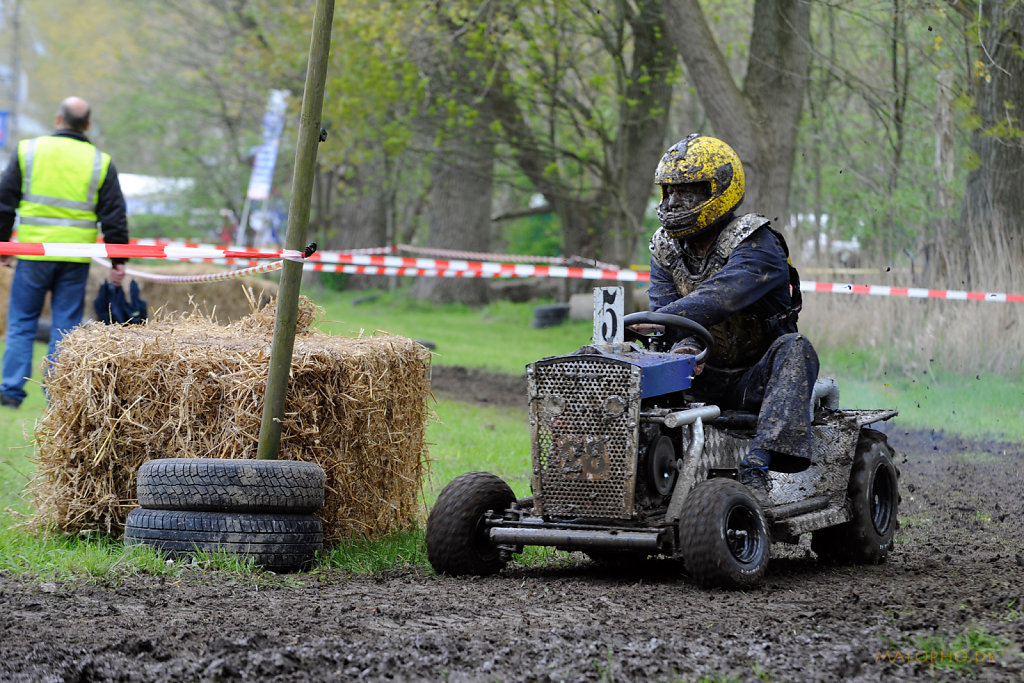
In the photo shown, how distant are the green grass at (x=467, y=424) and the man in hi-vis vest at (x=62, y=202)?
1.18 meters

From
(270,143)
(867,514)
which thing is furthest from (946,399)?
(270,143)

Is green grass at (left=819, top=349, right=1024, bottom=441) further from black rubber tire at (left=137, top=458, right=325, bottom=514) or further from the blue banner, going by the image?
the blue banner

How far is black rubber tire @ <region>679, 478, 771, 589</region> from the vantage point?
17.1 feet

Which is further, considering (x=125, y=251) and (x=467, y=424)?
(x=467, y=424)

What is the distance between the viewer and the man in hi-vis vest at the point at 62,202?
9609 millimetres

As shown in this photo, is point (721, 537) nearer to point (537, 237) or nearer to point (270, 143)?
point (270, 143)

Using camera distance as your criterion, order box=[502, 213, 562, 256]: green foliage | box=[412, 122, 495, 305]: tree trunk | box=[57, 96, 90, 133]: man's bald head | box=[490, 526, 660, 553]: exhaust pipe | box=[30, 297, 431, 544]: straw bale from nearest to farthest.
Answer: box=[490, 526, 660, 553]: exhaust pipe < box=[30, 297, 431, 544]: straw bale < box=[57, 96, 90, 133]: man's bald head < box=[412, 122, 495, 305]: tree trunk < box=[502, 213, 562, 256]: green foliage

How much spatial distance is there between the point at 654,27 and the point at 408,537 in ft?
43.7

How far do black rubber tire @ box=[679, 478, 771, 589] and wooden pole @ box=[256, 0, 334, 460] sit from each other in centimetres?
205

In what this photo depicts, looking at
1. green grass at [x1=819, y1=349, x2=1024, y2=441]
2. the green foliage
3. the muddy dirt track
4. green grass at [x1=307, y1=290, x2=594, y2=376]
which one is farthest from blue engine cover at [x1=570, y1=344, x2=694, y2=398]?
the green foliage

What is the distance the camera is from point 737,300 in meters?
6.03

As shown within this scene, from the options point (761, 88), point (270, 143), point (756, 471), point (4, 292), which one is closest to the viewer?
point (756, 471)

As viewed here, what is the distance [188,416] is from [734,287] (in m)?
2.77

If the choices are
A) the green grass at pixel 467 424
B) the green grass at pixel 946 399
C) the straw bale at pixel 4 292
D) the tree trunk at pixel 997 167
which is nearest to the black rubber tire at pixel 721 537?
the green grass at pixel 467 424
